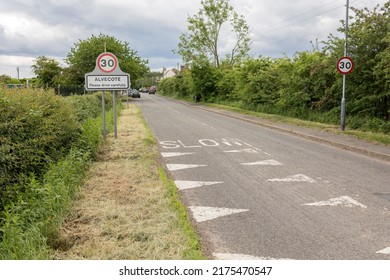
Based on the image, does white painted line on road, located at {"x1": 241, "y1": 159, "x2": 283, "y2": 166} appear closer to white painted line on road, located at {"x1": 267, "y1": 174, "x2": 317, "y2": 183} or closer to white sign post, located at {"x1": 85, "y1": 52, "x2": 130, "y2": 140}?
white painted line on road, located at {"x1": 267, "y1": 174, "x2": 317, "y2": 183}

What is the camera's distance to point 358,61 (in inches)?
560

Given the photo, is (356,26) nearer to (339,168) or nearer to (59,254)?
(339,168)

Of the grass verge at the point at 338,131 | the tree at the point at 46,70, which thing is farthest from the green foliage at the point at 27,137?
the tree at the point at 46,70

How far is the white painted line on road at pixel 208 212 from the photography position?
17.4ft

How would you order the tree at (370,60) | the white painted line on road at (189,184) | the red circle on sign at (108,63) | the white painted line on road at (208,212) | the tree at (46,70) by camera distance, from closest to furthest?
the white painted line on road at (208,212) < the white painted line on road at (189,184) < the red circle on sign at (108,63) < the tree at (370,60) < the tree at (46,70)

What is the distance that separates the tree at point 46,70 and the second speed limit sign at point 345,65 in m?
33.9

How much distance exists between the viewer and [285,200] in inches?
238

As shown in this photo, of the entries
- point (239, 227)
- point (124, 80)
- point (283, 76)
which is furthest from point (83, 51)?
point (239, 227)

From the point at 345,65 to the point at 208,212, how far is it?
35.3 feet

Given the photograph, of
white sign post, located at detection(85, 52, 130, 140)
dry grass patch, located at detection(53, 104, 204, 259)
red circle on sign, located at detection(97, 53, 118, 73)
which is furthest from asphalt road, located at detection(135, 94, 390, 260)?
red circle on sign, located at detection(97, 53, 118, 73)

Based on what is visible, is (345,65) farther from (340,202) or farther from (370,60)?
(340,202)

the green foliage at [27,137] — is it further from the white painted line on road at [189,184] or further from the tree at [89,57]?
the tree at [89,57]

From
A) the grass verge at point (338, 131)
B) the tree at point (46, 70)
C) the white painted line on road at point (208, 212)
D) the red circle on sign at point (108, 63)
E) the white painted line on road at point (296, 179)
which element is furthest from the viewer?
the tree at point (46, 70)
